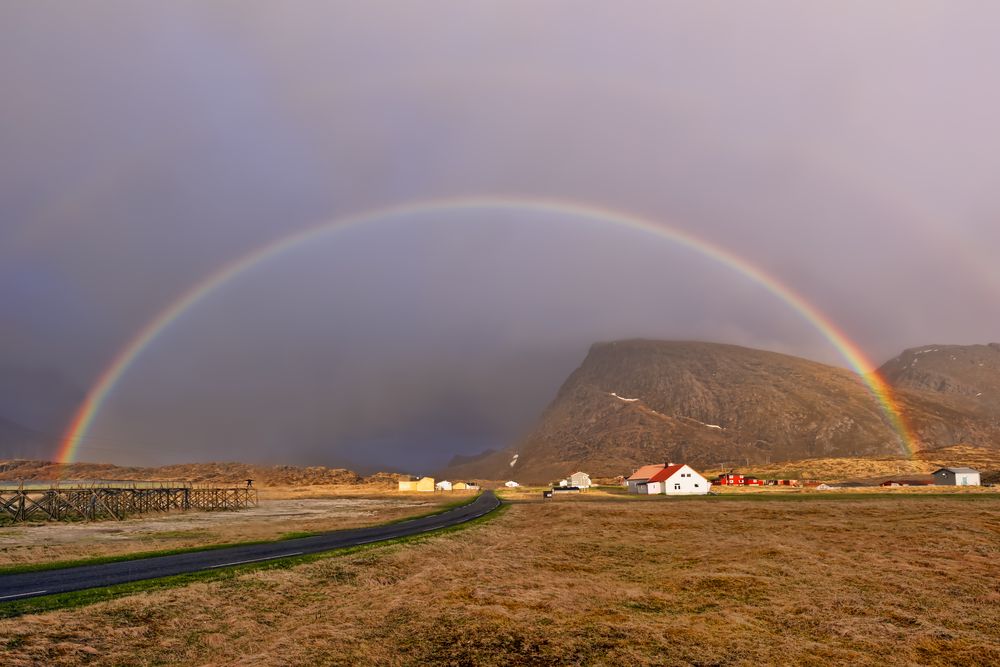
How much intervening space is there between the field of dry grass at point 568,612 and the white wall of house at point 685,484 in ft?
299

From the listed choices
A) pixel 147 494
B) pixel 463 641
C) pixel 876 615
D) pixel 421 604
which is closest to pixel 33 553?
pixel 421 604

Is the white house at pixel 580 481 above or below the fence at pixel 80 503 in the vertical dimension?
below

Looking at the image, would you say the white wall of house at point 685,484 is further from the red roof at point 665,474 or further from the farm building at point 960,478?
the farm building at point 960,478

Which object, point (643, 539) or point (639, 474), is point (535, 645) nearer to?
point (643, 539)

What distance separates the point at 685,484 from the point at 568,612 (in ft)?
370

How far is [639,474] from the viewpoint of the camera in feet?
475

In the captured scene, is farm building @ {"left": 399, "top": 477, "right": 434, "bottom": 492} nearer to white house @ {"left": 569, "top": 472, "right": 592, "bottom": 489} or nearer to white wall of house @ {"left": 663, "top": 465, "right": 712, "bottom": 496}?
white house @ {"left": 569, "top": 472, "right": 592, "bottom": 489}

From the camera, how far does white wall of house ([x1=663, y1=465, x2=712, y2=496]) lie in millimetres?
121625

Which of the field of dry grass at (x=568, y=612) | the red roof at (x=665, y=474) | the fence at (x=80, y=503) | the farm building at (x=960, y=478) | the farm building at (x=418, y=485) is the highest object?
the field of dry grass at (x=568, y=612)

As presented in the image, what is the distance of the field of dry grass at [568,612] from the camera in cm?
1441

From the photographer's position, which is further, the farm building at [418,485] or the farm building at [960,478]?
the farm building at [418,485]

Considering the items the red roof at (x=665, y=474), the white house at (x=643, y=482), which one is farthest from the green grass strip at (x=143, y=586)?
the white house at (x=643, y=482)

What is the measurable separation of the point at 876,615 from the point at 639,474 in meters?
131

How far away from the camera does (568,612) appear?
1831 centimetres
